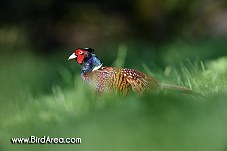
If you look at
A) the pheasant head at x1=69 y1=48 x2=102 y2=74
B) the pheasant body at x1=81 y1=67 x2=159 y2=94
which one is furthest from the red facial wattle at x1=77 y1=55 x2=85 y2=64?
the pheasant body at x1=81 y1=67 x2=159 y2=94

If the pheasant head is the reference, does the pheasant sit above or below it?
below

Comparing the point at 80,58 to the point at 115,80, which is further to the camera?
the point at 80,58

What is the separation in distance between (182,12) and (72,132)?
976 cm

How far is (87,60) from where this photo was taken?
1905mm

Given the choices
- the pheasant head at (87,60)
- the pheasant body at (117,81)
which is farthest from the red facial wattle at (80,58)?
the pheasant body at (117,81)

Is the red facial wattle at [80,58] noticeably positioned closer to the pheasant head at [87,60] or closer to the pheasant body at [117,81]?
the pheasant head at [87,60]

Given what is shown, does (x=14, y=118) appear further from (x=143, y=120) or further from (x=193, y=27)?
(x=193, y=27)

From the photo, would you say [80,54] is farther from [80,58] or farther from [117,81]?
[117,81]

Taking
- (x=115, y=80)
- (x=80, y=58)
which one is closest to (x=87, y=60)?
(x=80, y=58)

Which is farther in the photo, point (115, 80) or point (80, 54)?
point (80, 54)

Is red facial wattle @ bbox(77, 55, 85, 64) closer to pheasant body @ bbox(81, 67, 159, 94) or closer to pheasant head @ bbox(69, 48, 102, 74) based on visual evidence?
pheasant head @ bbox(69, 48, 102, 74)

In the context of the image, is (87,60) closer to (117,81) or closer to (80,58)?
(80,58)

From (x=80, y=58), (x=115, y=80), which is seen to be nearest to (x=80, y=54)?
(x=80, y=58)

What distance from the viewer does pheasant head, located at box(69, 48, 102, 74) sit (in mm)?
1872
